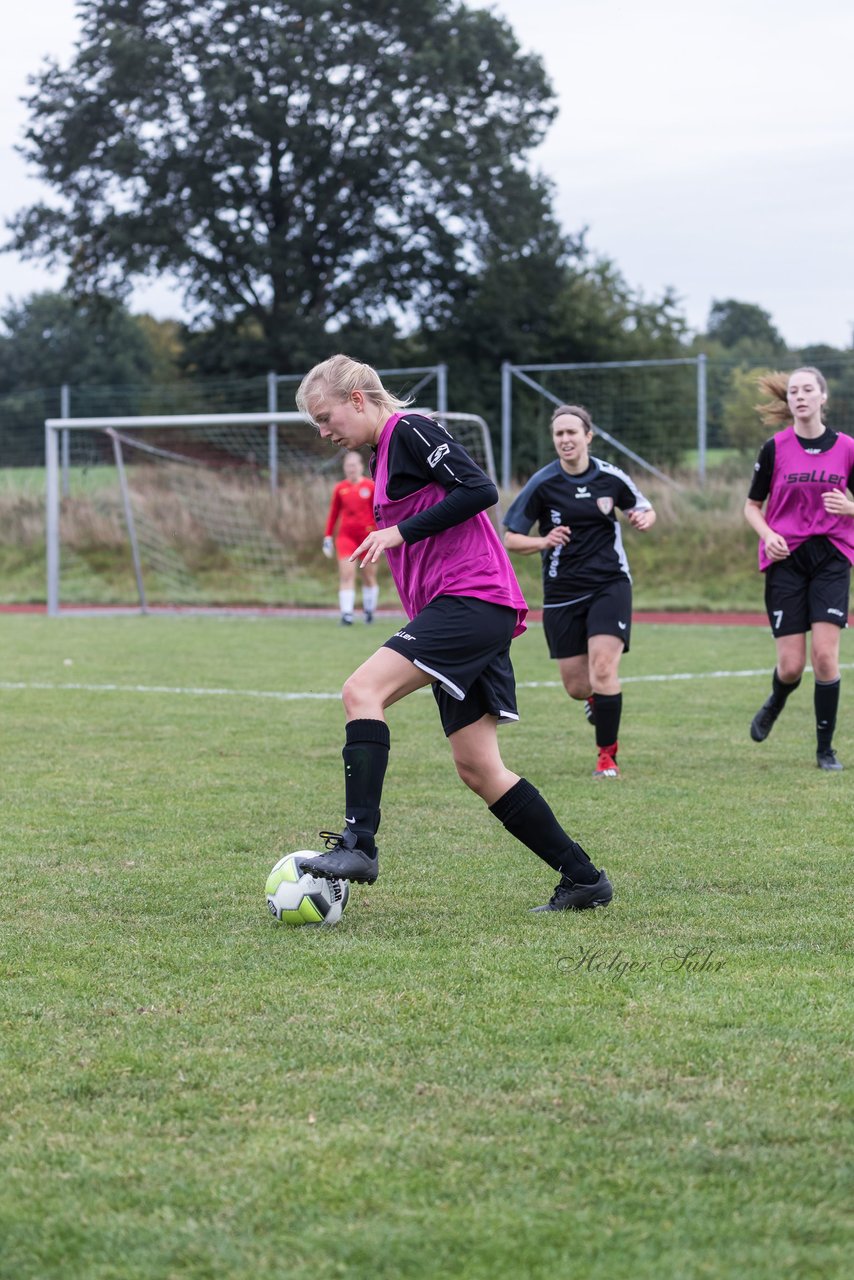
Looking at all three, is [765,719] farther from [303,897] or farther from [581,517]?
[303,897]

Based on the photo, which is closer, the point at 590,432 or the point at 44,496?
the point at 590,432

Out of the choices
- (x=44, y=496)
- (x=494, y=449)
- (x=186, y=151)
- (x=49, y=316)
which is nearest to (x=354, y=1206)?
(x=44, y=496)

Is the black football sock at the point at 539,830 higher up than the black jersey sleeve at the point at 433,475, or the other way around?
the black jersey sleeve at the point at 433,475

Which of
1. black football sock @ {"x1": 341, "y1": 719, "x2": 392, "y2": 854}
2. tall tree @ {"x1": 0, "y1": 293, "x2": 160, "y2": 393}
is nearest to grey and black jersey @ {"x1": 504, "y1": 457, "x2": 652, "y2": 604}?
black football sock @ {"x1": 341, "y1": 719, "x2": 392, "y2": 854}

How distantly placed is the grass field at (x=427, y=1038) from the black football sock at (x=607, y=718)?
0.34 meters

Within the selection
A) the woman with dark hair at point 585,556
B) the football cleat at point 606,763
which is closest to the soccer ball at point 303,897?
the football cleat at point 606,763

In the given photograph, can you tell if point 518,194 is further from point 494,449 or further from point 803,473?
point 803,473

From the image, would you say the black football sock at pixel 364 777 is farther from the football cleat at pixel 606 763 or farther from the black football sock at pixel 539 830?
the football cleat at pixel 606 763

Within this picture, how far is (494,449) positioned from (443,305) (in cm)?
1219

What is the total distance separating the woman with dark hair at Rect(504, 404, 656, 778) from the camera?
24.1ft

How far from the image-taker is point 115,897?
474 centimetres

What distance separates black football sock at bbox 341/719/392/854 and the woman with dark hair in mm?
3029

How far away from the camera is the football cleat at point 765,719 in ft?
25.6

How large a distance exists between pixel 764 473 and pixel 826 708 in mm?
1232
